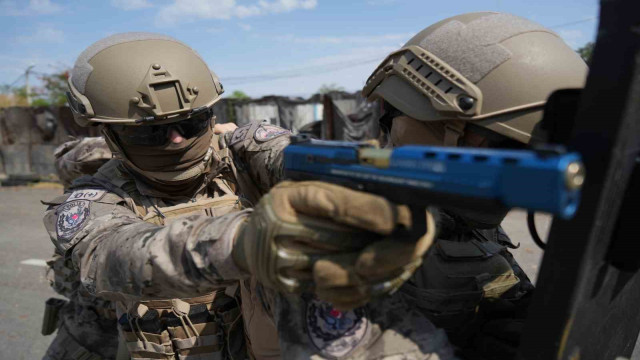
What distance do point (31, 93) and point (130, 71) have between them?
30.6 metres

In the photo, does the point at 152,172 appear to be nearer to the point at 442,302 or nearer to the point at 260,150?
the point at 260,150

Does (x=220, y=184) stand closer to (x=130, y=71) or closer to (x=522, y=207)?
(x=130, y=71)

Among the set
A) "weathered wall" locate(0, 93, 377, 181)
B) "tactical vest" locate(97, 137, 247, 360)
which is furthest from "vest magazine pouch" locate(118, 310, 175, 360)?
"weathered wall" locate(0, 93, 377, 181)

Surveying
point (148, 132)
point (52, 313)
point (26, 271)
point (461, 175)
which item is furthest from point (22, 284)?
point (461, 175)

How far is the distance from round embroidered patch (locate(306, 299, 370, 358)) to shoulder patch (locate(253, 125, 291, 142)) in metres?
1.21

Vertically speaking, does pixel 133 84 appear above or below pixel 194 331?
above

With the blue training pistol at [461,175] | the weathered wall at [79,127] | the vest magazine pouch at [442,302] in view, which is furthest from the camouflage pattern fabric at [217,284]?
the weathered wall at [79,127]

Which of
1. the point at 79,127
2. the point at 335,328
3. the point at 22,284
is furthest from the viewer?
the point at 79,127

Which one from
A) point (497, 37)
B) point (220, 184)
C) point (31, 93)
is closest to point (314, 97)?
point (220, 184)

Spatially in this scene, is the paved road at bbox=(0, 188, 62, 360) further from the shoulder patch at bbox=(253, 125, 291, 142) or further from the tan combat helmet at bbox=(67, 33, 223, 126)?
the shoulder patch at bbox=(253, 125, 291, 142)

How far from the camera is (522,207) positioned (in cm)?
79

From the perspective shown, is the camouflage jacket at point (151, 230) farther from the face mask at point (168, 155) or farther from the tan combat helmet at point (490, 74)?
the tan combat helmet at point (490, 74)

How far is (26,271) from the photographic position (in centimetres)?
555

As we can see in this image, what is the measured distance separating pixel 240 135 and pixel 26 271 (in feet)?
15.8
